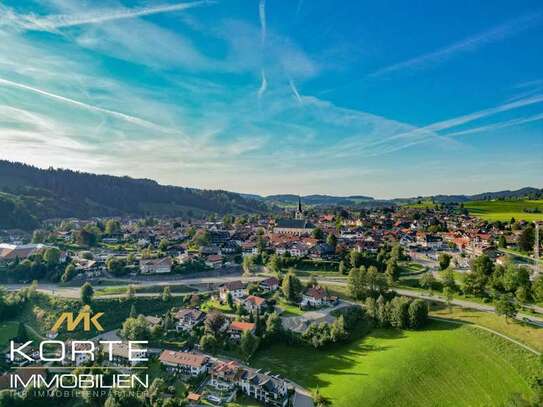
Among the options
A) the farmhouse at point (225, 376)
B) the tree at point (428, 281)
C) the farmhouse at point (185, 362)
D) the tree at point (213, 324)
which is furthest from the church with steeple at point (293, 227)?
the farmhouse at point (225, 376)

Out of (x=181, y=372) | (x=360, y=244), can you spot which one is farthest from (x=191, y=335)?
(x=360, y=244)

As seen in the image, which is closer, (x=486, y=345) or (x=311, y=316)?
(x=486, y=345)

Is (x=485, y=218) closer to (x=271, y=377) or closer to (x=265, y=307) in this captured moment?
(x=265, y=307)

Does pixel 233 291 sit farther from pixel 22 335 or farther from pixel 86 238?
pixel 86 238

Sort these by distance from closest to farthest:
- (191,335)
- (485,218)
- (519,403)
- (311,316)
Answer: (519,403) < (191,335) < (311,316) < (485,218)

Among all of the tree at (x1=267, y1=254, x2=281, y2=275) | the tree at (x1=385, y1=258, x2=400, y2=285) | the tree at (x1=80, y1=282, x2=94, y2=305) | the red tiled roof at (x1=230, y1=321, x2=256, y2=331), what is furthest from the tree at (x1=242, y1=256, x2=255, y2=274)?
the tree at (x1=80, y1=282, x2=94, y2=305)

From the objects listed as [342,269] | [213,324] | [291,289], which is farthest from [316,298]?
[213,324]
